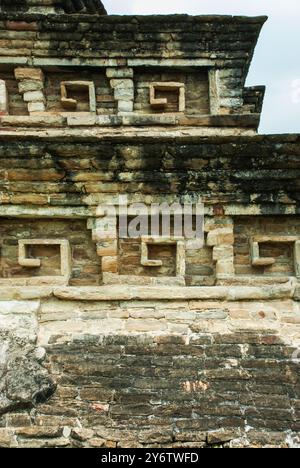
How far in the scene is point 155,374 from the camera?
A: 14.8ft

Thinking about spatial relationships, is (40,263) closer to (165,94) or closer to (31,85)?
(31,85)

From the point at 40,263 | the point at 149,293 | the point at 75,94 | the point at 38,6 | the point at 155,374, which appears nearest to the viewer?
the point at 155,374

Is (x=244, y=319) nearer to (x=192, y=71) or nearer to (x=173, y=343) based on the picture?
(x=173, y=343)

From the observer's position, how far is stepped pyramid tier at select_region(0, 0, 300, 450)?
13.9ft

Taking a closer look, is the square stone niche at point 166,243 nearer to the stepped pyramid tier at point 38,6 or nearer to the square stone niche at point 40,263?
the square stone niche at point 40,263

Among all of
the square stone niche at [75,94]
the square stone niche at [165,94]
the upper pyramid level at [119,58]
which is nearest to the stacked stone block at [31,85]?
the upper pyramid level at [119,58]

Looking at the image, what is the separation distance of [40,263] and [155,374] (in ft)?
5.23

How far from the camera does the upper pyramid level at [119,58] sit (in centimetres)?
631

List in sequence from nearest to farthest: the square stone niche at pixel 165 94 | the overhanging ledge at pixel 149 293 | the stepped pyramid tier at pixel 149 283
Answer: the stepped pyramid tier at pixel 149 283, the overhanging ledge at pixel 149 293, the square stone niche at pixel 165 94

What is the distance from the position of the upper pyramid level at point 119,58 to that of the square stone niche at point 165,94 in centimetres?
1

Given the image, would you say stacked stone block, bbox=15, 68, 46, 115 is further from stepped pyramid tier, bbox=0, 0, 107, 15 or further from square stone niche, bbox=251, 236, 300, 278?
square stone niche, bbox=251, 236, 300, 278

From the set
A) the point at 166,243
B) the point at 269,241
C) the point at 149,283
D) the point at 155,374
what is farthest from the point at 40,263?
the point at 269,241

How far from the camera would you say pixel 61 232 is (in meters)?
5.29
